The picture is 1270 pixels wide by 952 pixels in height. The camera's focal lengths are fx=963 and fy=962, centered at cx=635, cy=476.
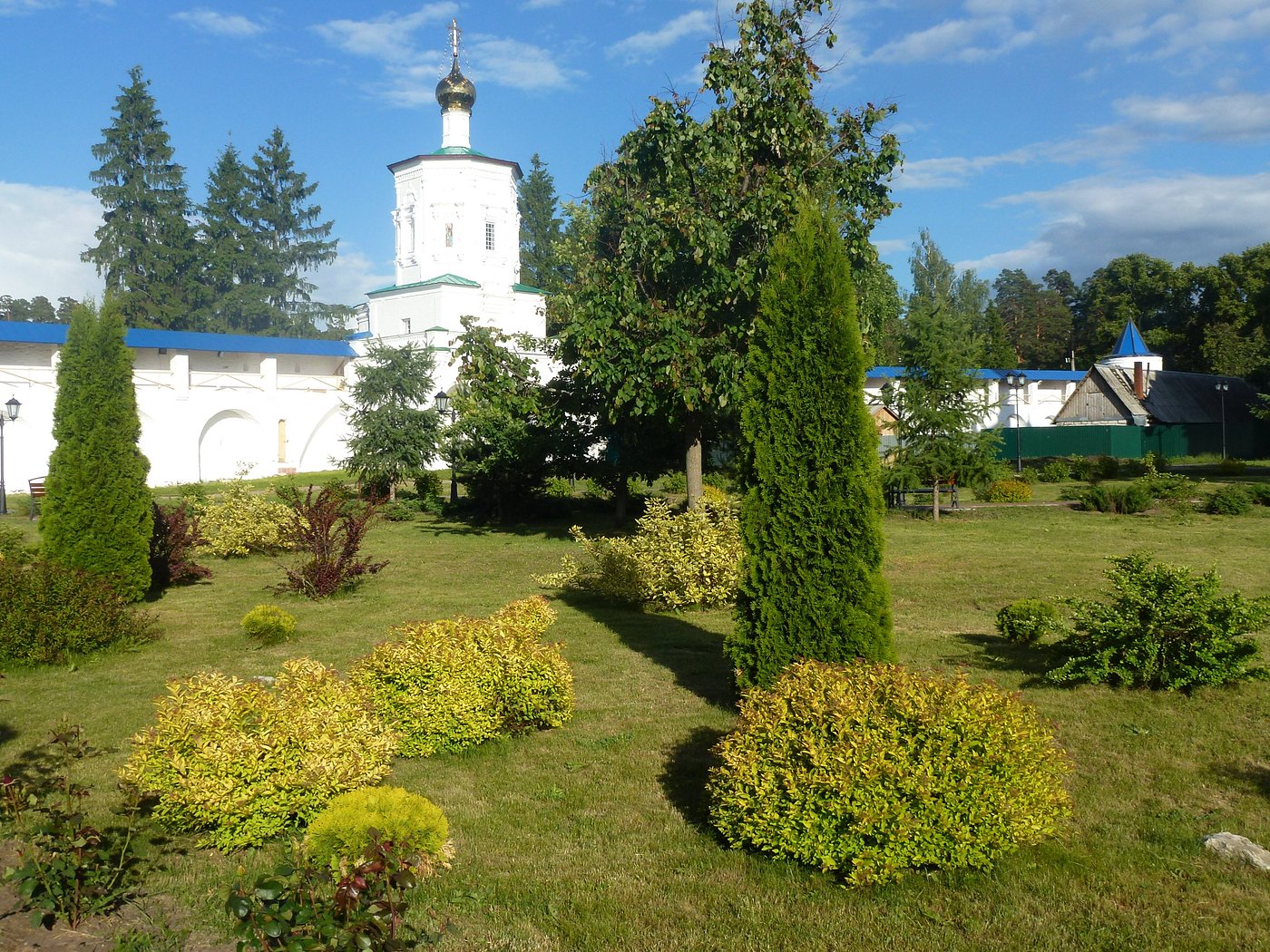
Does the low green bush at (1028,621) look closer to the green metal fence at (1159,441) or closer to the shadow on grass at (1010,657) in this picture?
the shadow on grass at (1010,657)

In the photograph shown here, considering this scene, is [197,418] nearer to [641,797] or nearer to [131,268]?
[131,268]

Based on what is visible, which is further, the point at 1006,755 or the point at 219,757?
the point at 219,757

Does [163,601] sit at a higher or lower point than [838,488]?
lower

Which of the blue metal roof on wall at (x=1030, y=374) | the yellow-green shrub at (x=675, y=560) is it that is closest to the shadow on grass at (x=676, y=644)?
the yellow-green shrub at (x=675, y=560)

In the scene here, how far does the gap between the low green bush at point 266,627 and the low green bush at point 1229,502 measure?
1860cm

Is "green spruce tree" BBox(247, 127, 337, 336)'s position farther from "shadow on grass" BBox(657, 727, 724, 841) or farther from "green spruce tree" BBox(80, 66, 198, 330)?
A: "shadow on grass" BBox(657, 727, 724, 841)

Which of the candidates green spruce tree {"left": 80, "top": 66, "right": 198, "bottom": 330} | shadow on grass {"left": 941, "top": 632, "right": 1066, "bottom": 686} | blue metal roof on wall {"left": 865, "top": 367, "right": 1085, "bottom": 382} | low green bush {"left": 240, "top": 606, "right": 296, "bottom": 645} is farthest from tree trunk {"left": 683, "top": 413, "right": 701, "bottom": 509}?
green spruce tree {"left": 80, "top": 66, "right": 198, "bottom": 330}

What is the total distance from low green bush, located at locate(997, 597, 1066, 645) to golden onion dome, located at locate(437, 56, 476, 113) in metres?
34.2

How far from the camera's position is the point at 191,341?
35.4m

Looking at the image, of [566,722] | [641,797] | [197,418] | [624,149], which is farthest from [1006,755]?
[197,418]

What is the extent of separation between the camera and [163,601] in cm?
1220

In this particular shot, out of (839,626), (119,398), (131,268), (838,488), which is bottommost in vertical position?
(839,626)

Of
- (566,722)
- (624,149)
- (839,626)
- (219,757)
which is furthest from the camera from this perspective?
(624,149)

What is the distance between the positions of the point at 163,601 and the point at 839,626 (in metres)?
9.49
